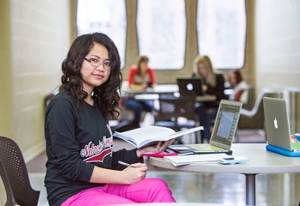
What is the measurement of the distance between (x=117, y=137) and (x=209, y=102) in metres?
5.77

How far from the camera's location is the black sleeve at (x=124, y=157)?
10.2 ft

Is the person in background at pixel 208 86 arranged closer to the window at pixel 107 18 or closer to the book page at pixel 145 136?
the window at pixel 107 18

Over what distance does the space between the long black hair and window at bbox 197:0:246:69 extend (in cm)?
964

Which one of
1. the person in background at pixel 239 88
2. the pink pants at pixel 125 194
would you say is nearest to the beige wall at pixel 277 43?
the person in background at pixel 239 88

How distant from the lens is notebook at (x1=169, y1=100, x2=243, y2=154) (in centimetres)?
315

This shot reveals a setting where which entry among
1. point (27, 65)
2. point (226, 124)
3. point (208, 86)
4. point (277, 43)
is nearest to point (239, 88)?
point (277, 43)

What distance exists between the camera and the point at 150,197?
9.21ft

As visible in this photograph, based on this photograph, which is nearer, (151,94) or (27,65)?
(27,65)

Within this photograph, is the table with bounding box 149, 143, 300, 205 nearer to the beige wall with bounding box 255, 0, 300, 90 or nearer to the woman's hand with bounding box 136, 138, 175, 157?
the woman's hand with bounding box 136, 138, 175, 157

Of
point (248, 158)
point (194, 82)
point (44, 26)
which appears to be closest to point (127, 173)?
point (248, 158)

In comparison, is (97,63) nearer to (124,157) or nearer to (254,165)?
(124,157)

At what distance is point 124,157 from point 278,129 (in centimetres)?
82

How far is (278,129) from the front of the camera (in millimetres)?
3217

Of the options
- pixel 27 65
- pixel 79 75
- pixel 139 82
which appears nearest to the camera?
pixel 79 75
